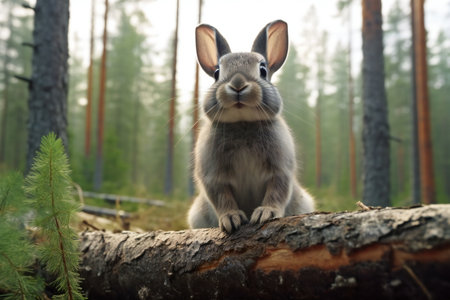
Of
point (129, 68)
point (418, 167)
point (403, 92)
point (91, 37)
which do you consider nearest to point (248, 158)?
point (418, 167)

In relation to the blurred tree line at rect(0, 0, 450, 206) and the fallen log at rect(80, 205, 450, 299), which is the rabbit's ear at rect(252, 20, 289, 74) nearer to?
the fallen log at rect(80, 205, 450, 299)

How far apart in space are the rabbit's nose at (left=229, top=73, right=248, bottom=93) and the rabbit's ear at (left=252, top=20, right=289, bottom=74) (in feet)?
2.76

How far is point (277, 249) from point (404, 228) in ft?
2.36

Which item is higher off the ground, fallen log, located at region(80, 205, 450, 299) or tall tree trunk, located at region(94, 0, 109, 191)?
tall tree trunk, located at region(94, 0, 109, 191)

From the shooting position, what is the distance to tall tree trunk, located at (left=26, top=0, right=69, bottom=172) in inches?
183

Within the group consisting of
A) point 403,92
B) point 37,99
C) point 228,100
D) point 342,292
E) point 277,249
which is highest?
point 403,92

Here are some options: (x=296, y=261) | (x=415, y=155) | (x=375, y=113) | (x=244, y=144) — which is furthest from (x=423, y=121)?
(x=296, y=261)

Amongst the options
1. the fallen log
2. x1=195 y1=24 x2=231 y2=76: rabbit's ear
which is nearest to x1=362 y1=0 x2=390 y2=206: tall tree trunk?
x1=195 y1=24 x2=231 y2=76: rabbit's ear

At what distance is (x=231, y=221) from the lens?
107 inches

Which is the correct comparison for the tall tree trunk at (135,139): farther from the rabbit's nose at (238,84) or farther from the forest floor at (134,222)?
the rabbit's nose at (238,84)

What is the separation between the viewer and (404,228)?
1.73 meters

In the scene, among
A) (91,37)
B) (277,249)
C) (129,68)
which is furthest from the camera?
(129,68)

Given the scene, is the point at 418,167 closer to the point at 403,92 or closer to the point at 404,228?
the point at 404,228

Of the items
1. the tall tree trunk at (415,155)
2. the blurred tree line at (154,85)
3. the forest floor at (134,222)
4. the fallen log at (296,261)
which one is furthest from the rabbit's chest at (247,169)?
the blurred tree line at (154,85)
